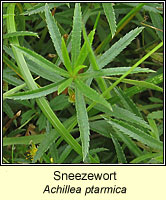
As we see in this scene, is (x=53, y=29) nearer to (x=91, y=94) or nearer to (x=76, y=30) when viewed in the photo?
(x=76, y=30)

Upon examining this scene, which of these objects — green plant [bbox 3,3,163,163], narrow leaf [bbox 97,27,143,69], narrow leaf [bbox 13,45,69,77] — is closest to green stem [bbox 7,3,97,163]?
green plant [bbox 3,3,163,163]

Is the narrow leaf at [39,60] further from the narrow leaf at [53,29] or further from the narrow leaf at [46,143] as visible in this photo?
the narrow leaf at [46,143]

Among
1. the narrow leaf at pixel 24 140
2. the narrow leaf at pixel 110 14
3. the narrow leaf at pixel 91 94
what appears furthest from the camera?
the narrow leaf at pixel 24 140

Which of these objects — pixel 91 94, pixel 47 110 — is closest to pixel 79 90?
pixel 91 94

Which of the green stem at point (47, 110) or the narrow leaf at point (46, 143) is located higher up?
the green stem at point (47, 110)

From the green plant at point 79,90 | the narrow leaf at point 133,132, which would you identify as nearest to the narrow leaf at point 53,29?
the green plant at point 79,90

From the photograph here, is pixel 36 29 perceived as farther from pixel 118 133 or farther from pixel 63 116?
pixel 118 133
